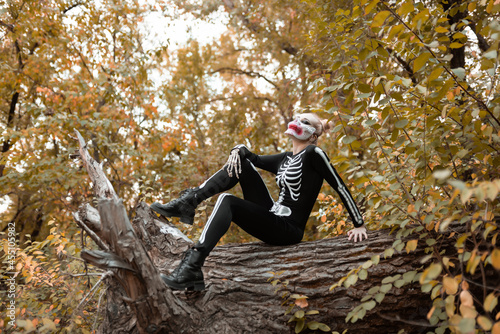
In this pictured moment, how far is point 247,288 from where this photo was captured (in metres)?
2.77

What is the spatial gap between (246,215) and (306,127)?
45.3 inches

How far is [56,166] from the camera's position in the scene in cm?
770

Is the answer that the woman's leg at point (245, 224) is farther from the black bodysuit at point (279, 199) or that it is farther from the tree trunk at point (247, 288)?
the tree trunk at point (247, 288)

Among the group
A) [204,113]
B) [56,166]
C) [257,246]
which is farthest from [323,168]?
[204,113]

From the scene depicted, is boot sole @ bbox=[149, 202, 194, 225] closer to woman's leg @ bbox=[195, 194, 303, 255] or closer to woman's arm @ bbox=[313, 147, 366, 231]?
woman's leg @ bbox=[195, 194, 303, 255]

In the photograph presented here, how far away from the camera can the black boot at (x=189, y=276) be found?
2.57m

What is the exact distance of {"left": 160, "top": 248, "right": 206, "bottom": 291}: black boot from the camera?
2570 millimetres

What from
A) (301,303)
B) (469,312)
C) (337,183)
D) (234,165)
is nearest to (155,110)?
(234,165)

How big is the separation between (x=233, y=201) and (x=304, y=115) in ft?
4.25

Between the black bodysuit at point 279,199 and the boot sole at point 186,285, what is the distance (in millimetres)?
231

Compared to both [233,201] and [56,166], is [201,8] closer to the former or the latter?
[56,166]

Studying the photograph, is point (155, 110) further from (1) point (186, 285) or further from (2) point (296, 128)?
(1) point (186, 285)

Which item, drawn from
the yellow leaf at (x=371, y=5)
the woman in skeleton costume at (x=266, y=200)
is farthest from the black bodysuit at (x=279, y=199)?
the yellow leaf at (x=371, y=5)

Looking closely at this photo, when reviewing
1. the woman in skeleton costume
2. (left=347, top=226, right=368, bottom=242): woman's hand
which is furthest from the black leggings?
(left=347, top=226, right=368, bottom=242): woman's hand
